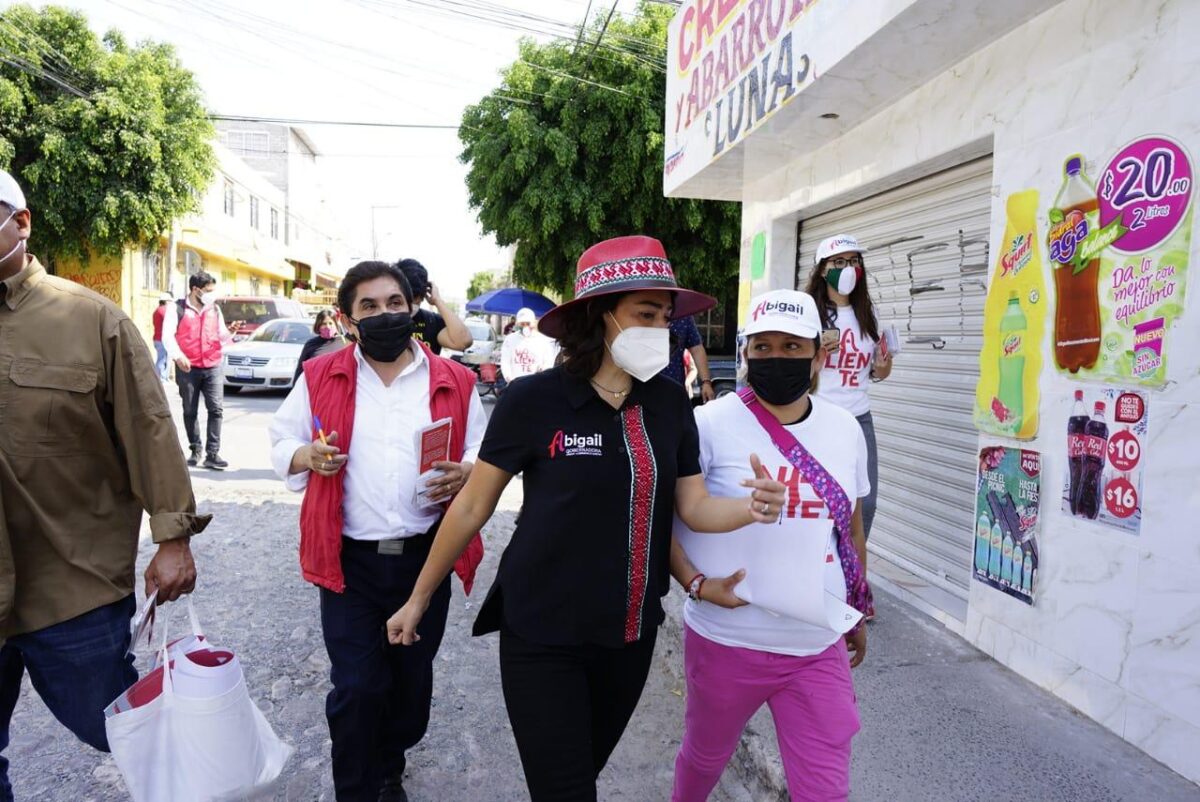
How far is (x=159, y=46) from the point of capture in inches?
806

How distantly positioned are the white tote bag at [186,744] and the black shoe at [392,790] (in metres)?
0.80

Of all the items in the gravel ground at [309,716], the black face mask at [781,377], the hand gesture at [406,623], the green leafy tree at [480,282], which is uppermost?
the green leafy tree at [480,282]

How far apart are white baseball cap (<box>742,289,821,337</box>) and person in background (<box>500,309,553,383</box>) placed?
509cm

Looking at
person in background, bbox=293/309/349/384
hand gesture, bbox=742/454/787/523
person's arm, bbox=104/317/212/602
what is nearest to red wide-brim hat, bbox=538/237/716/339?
hand gesture, bbox=742/454/787/523

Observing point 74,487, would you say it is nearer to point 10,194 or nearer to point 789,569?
point 10,194

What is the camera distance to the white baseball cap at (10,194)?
225 centimetres

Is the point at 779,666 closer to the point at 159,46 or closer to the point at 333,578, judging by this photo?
the point at 333,578

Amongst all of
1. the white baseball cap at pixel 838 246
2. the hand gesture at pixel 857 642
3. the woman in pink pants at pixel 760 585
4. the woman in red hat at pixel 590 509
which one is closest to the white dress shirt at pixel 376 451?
the woman in red hat at pixel 590 509

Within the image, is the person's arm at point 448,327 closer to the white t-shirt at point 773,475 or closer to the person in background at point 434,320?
the person in background at point 434,320

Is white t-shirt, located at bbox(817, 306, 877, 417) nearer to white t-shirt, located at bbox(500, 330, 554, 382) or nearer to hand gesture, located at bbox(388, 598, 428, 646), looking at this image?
hand gesture, located at bbox(388, 598, 428, 646)

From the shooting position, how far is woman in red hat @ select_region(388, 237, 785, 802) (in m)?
2.14

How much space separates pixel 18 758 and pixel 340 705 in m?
1.67

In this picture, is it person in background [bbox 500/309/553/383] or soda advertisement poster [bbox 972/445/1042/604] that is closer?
soda advertisement poster [bbox 972/445/1042/604]

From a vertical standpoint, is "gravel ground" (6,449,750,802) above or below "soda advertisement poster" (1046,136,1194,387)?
below
